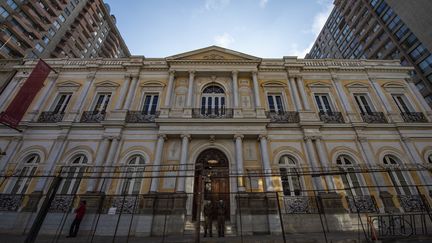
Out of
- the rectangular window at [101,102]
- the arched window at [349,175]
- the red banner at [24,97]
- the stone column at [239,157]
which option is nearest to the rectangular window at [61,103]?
the red banner at [24,97]

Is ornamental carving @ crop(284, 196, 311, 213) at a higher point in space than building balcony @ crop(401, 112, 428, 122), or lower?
lower

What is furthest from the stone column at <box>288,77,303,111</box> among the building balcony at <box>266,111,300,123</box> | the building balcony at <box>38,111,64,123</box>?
the building balcony at <box>38,111,64,123</box>

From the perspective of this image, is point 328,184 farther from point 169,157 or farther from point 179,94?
point 179,94

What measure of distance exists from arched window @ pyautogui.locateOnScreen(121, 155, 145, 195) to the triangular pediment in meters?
7.59

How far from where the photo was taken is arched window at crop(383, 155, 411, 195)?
9680mm

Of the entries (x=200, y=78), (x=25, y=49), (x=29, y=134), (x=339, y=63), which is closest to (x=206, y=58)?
(x=200, y=78)

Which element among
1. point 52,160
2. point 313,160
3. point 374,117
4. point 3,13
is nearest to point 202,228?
point 313,160

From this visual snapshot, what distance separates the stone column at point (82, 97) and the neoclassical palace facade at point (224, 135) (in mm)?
88

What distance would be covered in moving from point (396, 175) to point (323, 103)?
551cm

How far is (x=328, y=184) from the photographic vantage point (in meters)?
9.49

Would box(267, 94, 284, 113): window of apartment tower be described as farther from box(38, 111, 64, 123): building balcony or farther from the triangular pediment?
box(38, 111, 64, 123): building balcony

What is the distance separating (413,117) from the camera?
11.8 metres

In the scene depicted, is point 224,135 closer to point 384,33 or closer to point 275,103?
A: point 275,103

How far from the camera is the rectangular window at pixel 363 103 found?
12459mm
